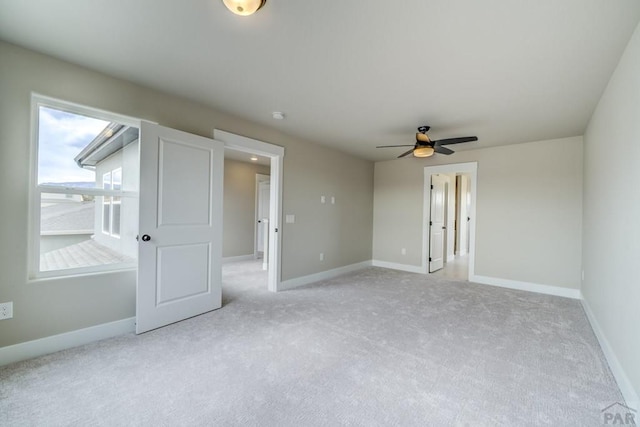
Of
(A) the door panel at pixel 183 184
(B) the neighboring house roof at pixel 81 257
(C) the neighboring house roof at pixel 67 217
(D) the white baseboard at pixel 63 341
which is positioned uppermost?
(A) the door panel at pixel 183 184

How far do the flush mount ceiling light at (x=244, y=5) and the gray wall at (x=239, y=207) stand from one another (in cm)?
506

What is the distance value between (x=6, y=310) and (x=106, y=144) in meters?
1.59

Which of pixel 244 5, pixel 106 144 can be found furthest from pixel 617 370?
pixel 106 144

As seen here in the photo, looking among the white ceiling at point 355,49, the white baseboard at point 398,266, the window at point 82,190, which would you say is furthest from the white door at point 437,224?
the window at point 82,190

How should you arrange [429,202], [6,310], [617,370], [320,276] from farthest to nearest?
[429,202]
[320,276]
[6,310]
[617,370]

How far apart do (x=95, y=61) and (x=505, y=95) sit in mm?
3811

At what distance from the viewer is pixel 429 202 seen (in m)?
5.57

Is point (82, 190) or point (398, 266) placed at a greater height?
point (82, 190)

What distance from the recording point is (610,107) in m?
2.42

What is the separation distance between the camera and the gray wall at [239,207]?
21.1 feet

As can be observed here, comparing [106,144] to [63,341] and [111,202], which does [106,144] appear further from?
[63,341]

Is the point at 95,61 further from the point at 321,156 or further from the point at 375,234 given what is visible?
the point at 375,234

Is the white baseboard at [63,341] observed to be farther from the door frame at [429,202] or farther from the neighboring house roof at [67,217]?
the door frame at [429,202]

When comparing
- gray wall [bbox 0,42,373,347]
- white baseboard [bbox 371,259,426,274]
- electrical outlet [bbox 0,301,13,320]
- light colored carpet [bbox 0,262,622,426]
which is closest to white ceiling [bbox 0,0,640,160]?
gray wall [bbox 0,42,373,347]
